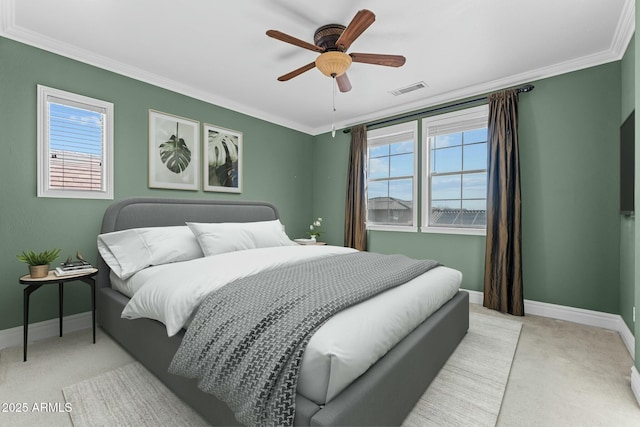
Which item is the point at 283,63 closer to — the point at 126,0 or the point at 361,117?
the point at 126,0

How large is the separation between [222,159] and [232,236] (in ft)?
4.73

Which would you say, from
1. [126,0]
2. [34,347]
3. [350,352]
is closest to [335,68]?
[126,0]

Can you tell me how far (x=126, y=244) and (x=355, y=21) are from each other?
8.19ft

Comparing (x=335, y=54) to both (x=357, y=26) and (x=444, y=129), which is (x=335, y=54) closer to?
(x=357, y=26)

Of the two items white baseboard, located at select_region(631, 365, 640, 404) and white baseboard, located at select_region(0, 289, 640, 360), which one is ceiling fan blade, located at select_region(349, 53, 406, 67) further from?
white baseboard, located at select_region(0, 289, 640, 360)

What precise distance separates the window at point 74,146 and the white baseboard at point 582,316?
459 centimetres

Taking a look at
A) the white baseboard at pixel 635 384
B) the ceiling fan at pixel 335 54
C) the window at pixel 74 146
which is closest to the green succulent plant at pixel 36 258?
the window at pixel 74 146

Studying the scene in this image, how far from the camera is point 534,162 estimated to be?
3.20 metres

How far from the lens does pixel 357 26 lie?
194cm

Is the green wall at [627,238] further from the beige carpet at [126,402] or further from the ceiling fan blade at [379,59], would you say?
the beige carpet at [126,402]

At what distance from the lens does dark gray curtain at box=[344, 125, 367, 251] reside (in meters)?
4.51

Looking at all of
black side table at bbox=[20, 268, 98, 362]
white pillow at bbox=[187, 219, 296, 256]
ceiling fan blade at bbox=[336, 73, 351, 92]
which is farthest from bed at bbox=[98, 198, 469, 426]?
ceiling fan blade at bbox=[336, 73, 351, 92]

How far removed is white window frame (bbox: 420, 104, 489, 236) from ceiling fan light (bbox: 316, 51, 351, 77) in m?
2.06

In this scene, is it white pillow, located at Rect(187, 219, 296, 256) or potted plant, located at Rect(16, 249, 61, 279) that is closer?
potted plant, located at Rect(16, 249, 61, 279)
